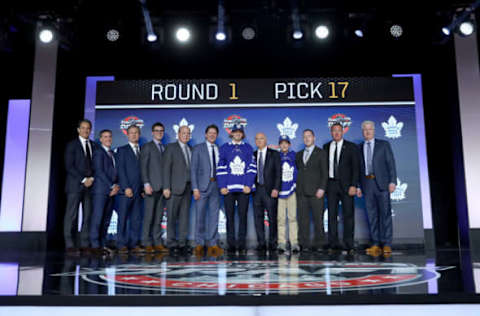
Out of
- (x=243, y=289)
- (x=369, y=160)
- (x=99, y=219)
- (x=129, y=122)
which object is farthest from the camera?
(x=129, y=122)

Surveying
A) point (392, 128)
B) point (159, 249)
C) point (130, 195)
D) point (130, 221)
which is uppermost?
point (392, 128)

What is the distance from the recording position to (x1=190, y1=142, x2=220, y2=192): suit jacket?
5695mm

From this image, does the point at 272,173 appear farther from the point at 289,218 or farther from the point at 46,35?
the point at 46,35

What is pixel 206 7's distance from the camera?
6.06 meters

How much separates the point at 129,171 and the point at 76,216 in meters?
0.83

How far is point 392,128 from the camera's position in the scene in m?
6.62

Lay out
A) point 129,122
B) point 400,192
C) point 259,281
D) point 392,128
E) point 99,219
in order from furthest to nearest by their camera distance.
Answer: point 129,122, point 392,128, point 400,192, point 99,219, point 259,281

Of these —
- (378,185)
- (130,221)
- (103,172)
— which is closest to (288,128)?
(378,185)

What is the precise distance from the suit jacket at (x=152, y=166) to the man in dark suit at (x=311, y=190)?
1791mm

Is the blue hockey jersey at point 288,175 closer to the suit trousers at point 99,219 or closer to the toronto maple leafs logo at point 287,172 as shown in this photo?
the toronto maple leafs logo at point 287,172

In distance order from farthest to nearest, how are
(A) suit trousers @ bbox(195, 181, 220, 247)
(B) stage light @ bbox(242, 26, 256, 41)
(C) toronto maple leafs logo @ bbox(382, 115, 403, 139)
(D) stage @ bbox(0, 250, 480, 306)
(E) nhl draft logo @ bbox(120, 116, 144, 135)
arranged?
(E) nhl draft logo @ bbox(120, 116, 144, 135) < (C) toronto maple leafs logo @ bbox(382, 115, 403, 139) < (B) stage light @ bbox(242, 26, 256, 41) < (A) suit trousers @ bbox(195, 181, 220, 247) < (D) stage @ bbox(0, 250, 480, 306)

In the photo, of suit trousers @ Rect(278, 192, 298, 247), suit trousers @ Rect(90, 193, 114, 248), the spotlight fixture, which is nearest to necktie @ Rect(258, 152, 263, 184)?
suit trousers @ Rect(278, 192, 298, 247)

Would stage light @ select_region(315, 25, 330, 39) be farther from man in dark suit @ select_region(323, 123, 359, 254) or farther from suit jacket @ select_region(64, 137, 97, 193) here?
suit jacket @ select_region(64, 137, 97, 193)

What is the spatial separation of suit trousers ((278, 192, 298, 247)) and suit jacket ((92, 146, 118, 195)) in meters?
2.12
